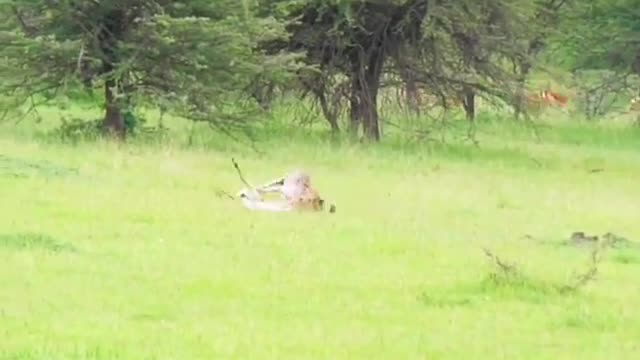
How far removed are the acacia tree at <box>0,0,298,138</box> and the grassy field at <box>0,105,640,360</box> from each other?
177 cm

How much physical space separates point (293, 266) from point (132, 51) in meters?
11.0

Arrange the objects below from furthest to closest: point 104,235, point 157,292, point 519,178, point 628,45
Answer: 1. point 628,45
2. point 519,178
3. point 104,235
4. point 157,292

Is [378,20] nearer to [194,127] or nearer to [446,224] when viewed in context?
[194,127]

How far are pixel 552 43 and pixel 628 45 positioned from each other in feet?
6.01

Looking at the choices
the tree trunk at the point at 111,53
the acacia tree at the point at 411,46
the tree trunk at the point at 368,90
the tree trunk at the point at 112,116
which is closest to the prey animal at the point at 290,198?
the tree trunk at the point at 111,53

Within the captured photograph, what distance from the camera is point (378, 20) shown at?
25250 millimetres

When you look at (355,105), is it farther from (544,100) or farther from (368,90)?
(544,100)

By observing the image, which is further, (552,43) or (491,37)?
(552,43)

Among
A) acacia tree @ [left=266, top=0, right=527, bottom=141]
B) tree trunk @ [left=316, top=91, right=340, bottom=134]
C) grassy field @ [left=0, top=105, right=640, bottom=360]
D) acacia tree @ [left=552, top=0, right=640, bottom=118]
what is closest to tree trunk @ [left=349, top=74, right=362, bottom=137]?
acacia tree @ [left=266, top=0, right=527, bottom=141]

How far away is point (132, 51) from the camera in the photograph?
68.9 ft

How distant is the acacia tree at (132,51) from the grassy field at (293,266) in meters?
1.77

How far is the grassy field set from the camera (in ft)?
26.3

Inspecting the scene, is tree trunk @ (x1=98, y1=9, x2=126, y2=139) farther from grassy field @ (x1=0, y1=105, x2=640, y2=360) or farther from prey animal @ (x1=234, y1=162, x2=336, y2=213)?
prey animal @ (x1=234, y1=162, x2=336, y2=213)

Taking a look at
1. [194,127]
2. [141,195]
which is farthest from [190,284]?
[194,127]
